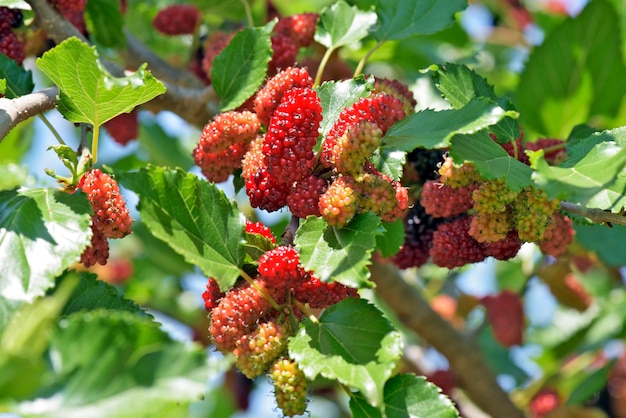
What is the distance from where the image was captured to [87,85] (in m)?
0.88

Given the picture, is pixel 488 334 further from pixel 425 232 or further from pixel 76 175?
pixel 76 175

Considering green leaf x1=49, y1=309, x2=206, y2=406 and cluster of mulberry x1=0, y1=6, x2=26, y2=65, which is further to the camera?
cluster of mulberry x1=0, y1=6, x2=26, y2=65

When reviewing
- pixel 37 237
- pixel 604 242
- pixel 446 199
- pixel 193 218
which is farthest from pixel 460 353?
pixel 37 237

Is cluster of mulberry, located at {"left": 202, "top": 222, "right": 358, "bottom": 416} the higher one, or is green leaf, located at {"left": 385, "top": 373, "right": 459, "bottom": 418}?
cluster of mulberry, located at {"left": 202, "top": 222, "right": 358, "bottom": 416}

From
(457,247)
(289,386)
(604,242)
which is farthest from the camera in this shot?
(604,242)

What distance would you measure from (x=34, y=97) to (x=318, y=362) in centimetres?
46

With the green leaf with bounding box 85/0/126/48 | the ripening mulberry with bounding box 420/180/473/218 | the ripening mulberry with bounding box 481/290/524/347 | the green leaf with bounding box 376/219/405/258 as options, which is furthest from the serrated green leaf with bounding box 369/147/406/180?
the ripening mulberry with bounding box 481/290/524/347

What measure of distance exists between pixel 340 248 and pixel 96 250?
0.28 metres

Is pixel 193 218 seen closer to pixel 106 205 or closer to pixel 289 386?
pixel 106 205

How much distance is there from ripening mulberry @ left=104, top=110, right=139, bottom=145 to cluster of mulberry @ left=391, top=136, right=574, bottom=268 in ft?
1.97

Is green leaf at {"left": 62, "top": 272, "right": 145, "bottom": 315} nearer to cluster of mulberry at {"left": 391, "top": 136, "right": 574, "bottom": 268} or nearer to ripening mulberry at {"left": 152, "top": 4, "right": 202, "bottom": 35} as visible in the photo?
cluster of mulberry at {"left": 391, "top": 136, "right": 574, "bottom": 268}

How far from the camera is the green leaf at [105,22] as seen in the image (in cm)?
135

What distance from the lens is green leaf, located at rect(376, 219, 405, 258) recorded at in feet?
3.59

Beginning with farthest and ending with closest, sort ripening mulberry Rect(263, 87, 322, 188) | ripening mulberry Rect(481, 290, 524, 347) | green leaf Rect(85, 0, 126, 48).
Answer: ripening mulberry Rect(481, 290, 524, 347)
green leaf Rect(85, 0, 126, 48)
ripening mulberry Rect(263, 87, 322, 188)
